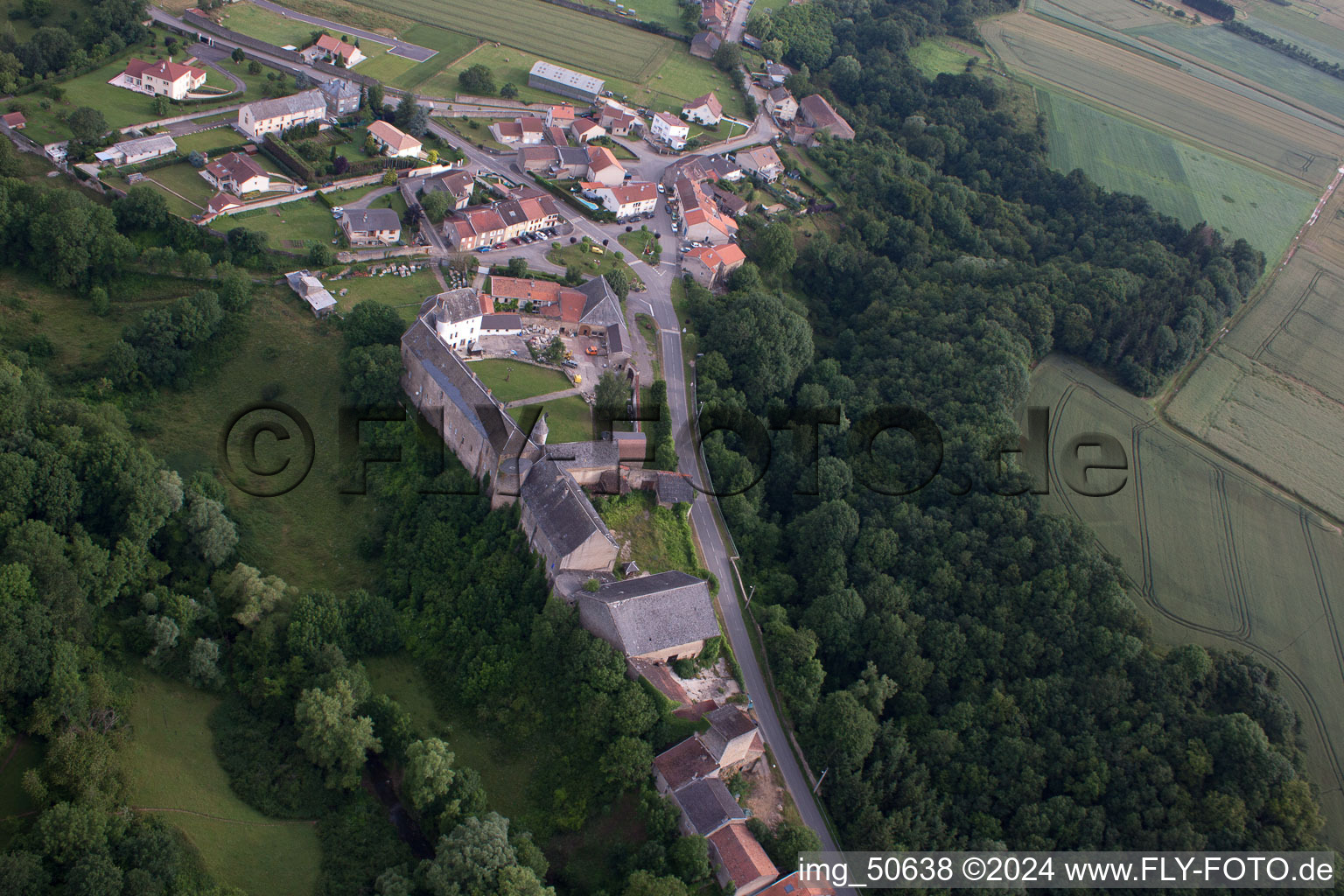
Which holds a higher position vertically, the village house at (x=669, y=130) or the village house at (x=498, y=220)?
the village house at (x=669, y=130)

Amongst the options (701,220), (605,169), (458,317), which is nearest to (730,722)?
(458,317)

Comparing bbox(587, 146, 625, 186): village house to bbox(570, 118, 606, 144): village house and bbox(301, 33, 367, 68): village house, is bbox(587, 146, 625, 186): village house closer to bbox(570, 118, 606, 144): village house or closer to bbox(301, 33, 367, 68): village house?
bbox(570, 118, 606, 144): village house

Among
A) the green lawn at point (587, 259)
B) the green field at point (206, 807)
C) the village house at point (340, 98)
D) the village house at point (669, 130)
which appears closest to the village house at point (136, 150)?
the village house at point (340, 98)

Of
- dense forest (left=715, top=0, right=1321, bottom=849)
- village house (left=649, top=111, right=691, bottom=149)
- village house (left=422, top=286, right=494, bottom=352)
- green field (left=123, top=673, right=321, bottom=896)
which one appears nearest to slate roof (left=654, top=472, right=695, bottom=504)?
dense forest (left=715, top=0, right=1321, bottom=849)

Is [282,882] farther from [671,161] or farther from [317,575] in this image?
A: [671,161]

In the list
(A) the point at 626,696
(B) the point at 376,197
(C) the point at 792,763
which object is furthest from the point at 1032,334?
(B) the point at 376,197

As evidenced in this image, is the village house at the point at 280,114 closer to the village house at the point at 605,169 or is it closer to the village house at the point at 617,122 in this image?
the village house at the point at 605,169
